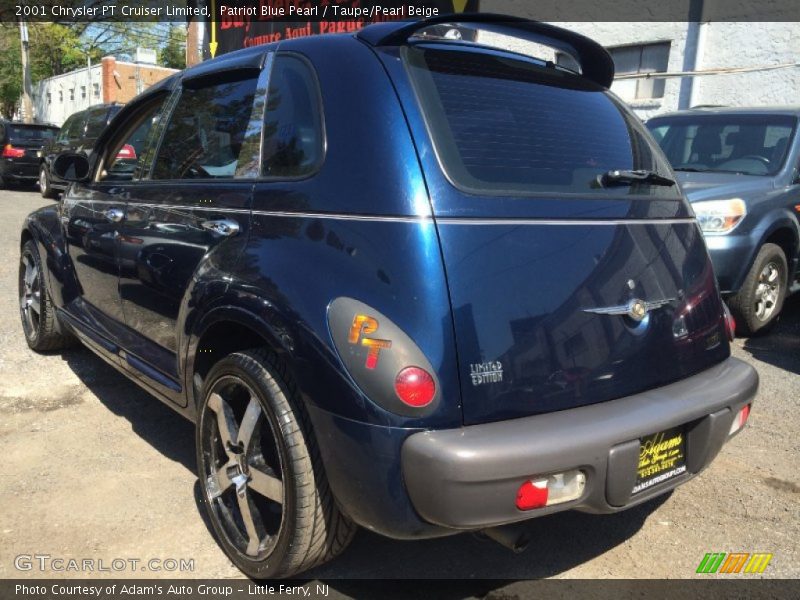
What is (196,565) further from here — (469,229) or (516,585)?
(469,229)

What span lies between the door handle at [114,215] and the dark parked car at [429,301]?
601 millimetres

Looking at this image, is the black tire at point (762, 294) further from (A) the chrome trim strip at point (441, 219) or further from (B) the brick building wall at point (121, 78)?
(B) the brick building wall at point (121, 78)

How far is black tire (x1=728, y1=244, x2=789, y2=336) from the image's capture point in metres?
5.53

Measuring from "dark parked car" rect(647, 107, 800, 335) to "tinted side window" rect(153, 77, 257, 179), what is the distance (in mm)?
3577

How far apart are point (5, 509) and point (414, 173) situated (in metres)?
2.30

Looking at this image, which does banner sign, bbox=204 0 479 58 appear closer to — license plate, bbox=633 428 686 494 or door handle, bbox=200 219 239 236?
door handle, bbox=200 219 239 236

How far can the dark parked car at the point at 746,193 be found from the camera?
5.38 meters

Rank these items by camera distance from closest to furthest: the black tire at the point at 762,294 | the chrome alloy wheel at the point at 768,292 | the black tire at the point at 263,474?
the black tire at the point at 263,474 → the black tire at the point at 762,294 → the chrome alloy wheel at the point at 768,292

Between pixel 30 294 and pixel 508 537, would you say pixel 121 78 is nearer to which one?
pixel 30 294

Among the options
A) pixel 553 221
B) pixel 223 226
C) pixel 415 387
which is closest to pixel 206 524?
pixel 223 226

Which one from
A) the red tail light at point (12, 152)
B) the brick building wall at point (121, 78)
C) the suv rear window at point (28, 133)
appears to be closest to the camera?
the red tail light at point (12, 152)

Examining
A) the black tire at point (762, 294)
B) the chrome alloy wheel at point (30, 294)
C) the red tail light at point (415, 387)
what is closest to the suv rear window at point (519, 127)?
the red tail light at point (415, 387)

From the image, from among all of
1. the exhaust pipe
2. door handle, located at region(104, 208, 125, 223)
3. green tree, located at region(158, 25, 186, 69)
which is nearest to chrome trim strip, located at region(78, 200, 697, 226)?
door handle, located at region(104, 208, 125, 223)

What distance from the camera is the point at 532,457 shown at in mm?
2018
